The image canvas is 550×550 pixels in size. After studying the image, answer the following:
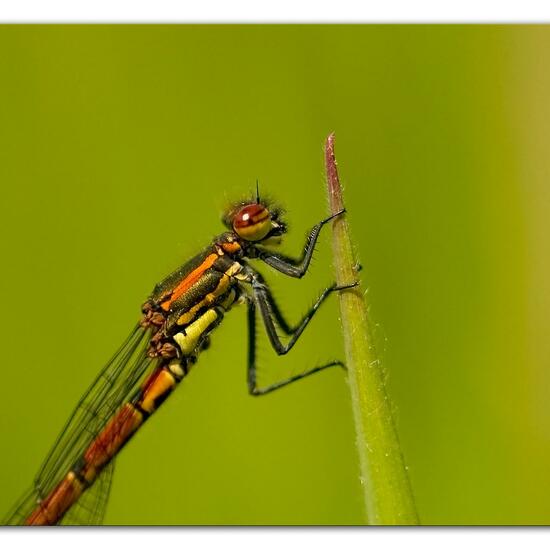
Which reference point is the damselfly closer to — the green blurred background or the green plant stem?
the green blurred background

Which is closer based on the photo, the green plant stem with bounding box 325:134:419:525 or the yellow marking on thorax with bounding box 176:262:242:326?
the green plant stem with bounding box 325:134:419:525

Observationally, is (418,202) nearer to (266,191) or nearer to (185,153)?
(266,191)
